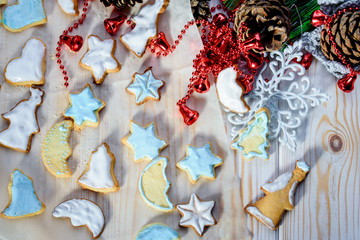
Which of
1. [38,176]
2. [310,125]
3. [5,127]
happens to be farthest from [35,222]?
[310,125]

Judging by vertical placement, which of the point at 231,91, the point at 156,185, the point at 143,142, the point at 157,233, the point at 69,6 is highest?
the point at 69,6

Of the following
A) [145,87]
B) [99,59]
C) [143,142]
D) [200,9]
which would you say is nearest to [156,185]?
[143,142]

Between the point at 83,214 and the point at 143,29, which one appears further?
the point at 143,29

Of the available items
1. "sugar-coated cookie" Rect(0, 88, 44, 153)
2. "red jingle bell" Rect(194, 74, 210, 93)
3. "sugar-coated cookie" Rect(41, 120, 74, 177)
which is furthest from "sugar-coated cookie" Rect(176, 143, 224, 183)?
"sugar-coated cookie" Rect(0, 88, 44, 153)

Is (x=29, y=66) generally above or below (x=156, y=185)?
above

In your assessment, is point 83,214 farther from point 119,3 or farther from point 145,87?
point 119,3

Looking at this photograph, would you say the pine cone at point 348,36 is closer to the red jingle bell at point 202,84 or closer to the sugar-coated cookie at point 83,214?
the red jingle bell at point 202,84

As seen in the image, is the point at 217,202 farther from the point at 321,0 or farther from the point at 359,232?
the point at 321,0
